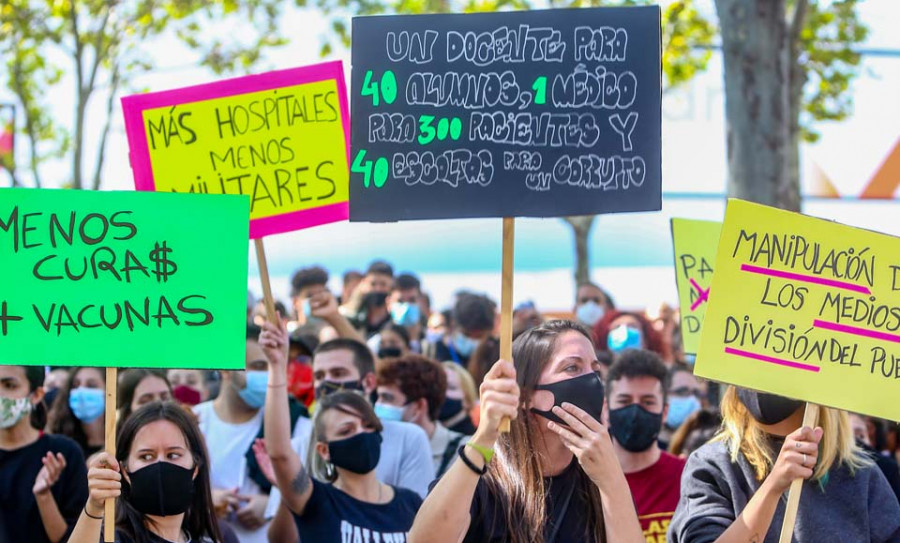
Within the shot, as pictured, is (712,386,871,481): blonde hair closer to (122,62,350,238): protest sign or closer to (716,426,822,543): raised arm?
(716,426,822,543): raised arm

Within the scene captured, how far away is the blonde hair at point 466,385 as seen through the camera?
805cm

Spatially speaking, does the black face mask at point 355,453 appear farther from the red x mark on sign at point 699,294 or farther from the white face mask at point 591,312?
the white face mask at point 591,312

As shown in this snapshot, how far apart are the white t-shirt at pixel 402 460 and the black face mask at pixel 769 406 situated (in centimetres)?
204

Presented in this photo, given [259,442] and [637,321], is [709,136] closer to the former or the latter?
[637,321]

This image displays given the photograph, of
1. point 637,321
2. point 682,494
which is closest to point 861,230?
point 682,494

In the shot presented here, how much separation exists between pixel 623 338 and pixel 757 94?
2177 millimetres

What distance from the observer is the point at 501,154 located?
13.4 feet

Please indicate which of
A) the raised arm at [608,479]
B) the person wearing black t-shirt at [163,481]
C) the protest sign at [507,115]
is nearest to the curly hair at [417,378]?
the person wearing black t-shirt at [163,481]

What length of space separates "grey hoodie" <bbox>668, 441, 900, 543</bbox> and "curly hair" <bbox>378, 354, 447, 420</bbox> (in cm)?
283

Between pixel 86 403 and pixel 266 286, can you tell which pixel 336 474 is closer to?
pixel 266 286

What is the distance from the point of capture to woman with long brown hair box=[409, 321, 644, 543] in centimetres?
350

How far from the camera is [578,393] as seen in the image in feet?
12.8

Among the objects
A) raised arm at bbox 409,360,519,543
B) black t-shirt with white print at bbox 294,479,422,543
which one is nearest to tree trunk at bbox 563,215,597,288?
black t-shirt with white print at bbox 294,479,422,543

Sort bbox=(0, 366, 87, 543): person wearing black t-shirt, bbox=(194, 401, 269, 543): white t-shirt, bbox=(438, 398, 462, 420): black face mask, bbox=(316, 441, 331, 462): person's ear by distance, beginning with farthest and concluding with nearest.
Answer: bbox=(438, 398, 462, 420): black face mask, bbox=(194, 401, 269, 543): white t-shirt, bbox=(0, 366, 87, 543): person wearing black t-shirt, bbox=(316, 441, 331, 462): person's ear
